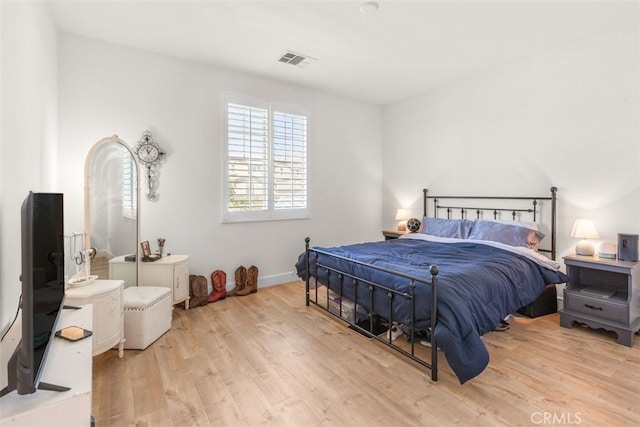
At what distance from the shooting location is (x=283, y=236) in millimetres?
4508

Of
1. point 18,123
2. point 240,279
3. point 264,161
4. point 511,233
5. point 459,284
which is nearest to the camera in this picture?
point 18,123

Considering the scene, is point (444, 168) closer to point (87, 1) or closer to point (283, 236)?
point (283, 236)

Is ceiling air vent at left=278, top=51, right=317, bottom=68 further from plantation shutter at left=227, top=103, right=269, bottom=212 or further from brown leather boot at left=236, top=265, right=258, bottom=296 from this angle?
brown leather boot at left=236, top=265, right=258, bottom=296

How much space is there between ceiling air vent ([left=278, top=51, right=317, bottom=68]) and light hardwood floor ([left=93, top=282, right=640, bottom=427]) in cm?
292

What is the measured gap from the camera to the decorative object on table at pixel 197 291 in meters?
3.56

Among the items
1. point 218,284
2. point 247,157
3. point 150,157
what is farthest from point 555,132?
point 150,157

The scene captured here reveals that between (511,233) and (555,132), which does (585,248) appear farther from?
(555,132)

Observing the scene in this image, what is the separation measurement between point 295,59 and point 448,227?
279cm

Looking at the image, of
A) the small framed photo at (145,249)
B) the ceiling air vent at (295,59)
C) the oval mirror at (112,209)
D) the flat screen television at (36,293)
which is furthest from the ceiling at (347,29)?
the flat screen television at (36,293)

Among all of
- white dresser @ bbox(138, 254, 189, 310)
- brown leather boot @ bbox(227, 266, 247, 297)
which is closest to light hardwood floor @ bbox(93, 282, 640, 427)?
white dresser @ bbox(138, 254, 189, 310)

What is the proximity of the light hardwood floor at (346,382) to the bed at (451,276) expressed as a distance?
23 centimetres

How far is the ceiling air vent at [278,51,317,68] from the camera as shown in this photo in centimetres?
354

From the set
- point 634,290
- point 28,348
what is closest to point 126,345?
point 28,348

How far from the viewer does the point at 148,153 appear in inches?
136
